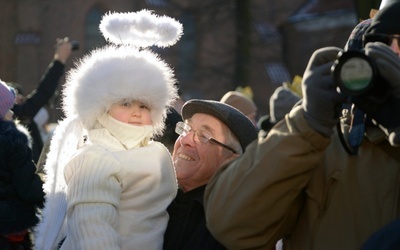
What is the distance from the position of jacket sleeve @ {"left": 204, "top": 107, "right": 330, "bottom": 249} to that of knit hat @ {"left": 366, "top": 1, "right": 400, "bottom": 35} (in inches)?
15.9

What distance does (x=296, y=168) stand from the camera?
335cm

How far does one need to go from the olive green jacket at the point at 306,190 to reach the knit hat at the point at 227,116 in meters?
1.42

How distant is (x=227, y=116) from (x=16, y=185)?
216 cm

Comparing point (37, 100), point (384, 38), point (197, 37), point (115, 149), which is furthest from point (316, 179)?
point (197, 37)

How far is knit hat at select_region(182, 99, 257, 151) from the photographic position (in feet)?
16.2

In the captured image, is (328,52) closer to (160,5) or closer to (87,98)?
(87,98)

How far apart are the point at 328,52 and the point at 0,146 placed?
148 inches

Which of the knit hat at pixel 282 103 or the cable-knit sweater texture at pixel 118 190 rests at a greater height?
the cable-knit sweater texture at pixel 118 190

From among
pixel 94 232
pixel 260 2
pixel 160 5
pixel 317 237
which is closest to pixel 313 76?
pixel 317 237

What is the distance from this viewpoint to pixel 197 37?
47094 mm

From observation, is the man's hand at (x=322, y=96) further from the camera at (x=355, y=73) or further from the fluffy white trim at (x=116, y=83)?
the fluffy white trim at (x=116, y=83)

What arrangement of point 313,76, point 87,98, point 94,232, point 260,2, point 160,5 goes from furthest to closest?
1. point 260,2
2. point 160,5
3. point 87,98
4. point 94,232
5. point 313,76

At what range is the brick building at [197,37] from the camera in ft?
147

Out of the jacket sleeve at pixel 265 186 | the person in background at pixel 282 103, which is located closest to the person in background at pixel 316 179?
the jacket sleeve at pixel 265 186
